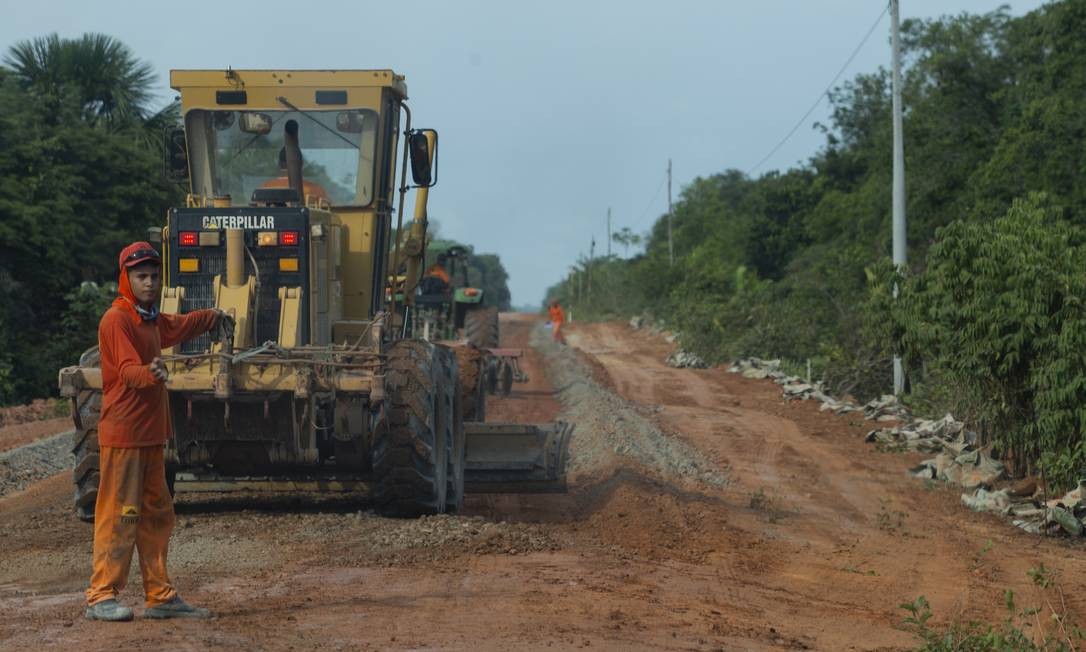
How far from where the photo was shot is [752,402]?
1021 inches

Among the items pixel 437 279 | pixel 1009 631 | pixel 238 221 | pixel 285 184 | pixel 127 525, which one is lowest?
pixel 1009 631

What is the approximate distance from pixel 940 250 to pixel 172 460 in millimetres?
9008

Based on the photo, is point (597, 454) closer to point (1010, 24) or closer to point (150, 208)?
point (150, 208)

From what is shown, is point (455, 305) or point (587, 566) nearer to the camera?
point (587, 566)

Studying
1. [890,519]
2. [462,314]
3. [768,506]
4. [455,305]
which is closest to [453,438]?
[768,506]

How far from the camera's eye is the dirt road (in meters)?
7.23

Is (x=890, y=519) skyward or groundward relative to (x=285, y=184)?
groundward

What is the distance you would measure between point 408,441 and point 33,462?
26.2ft

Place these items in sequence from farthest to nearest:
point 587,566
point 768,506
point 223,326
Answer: point 768,506, point 587,566, point 223,326

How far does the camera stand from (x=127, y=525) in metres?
7.29

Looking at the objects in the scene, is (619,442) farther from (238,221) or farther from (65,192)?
(65,192)

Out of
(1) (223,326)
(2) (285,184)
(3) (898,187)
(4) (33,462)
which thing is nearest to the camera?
(1) (223,326)

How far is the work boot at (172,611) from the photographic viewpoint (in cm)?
728

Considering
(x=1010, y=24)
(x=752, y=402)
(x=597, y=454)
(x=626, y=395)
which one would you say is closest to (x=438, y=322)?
(x=626, y=395)
